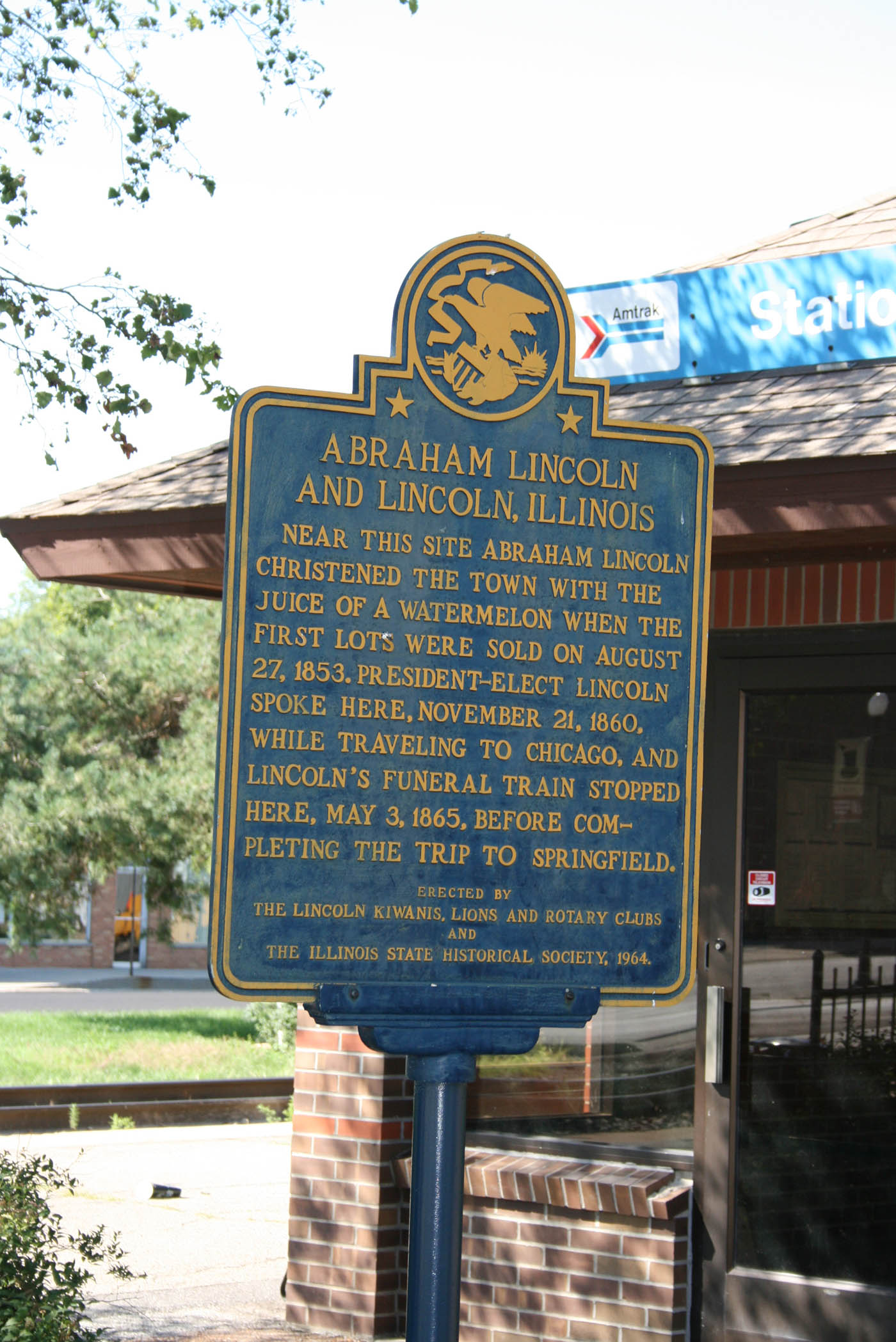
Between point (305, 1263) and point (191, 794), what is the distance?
42.6 feet

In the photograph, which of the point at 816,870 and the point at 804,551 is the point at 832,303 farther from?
the point at 816,870

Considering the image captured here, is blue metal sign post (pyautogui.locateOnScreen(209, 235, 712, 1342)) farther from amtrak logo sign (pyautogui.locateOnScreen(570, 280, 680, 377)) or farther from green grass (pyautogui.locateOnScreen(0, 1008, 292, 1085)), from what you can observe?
green grass (pyautogui.locateOnScreen(0, 1008, 292, 1085))

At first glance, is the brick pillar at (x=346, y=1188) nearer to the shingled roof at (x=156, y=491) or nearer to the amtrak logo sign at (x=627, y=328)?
the shingled roof at (x=156, y=491)

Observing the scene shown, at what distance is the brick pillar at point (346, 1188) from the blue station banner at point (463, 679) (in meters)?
3.02

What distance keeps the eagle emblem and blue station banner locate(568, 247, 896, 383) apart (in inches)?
91.6

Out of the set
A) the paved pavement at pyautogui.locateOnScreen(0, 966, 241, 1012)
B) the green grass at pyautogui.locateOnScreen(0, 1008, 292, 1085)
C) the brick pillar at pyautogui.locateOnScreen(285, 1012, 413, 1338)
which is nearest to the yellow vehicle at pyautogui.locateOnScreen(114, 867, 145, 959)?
the paved pavement at pyautogui.locateOnScreen(0, 966, 241, 1012)

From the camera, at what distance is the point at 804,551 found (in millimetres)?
5664

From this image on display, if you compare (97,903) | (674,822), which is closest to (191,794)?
(674,822)

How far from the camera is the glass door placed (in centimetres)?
562

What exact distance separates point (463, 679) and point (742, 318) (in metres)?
3.06

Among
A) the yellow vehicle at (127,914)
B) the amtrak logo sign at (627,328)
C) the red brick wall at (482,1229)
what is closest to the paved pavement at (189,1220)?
the red brick wall at (482,1229)

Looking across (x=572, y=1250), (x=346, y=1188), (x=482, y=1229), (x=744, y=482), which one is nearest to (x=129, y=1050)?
(x=346, y=1188)

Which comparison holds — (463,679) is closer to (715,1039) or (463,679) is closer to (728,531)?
(728,531)

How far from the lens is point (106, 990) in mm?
29875
